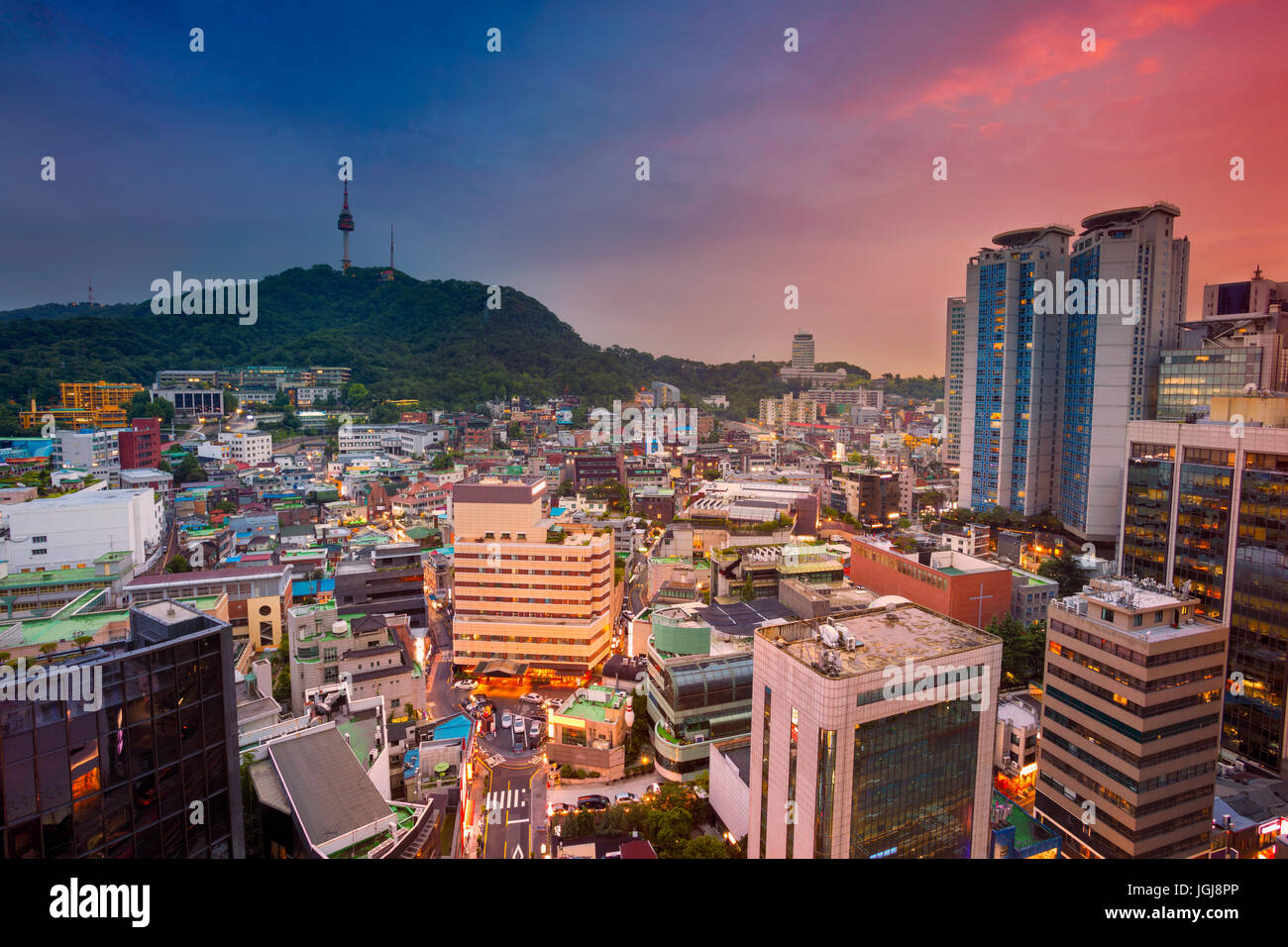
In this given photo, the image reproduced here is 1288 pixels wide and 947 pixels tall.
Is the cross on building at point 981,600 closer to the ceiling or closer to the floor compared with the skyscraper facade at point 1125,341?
closer to the floor

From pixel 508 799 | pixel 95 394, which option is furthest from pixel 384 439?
pixel 508 799

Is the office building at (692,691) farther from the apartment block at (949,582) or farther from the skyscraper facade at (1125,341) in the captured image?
the skyscraper facade at (1125,341)

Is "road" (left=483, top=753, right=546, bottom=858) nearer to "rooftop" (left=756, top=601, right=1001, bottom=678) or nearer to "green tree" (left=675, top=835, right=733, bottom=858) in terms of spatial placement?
"green tree" (left=675, top=835, right=733, bottom=858)

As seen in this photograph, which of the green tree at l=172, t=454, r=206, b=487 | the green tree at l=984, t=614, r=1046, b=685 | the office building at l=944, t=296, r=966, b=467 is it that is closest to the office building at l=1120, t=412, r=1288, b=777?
the green tree at l=984, t=614, r=1046, b=685

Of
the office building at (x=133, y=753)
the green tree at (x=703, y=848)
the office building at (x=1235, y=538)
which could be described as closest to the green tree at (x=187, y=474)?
the office building at (x=133, y=753)

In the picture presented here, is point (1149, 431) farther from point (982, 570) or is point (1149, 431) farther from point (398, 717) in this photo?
point (398, 717)
